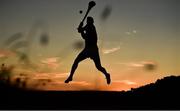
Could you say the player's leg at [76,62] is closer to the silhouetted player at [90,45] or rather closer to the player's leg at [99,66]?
the silhouetted player at [90,45]

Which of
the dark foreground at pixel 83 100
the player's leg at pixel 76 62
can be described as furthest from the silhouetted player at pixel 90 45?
the dark foreground at pixel 83 100

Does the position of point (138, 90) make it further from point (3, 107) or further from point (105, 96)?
point (3, 107)

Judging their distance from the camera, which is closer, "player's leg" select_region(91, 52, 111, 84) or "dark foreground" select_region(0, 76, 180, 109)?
"dark foreground" select_region(0, 76, 180, 109)

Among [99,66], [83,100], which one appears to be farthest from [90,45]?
[83,100]

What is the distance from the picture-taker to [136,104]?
45.8 feet

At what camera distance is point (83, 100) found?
14.4m

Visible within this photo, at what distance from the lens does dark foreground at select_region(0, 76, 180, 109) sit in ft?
43.5

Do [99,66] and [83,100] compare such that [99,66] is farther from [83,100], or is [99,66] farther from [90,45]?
[83,100]

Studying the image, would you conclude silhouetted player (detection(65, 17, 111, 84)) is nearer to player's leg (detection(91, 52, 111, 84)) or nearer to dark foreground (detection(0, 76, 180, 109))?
player's leg (detection(91, 52, 111, 84))

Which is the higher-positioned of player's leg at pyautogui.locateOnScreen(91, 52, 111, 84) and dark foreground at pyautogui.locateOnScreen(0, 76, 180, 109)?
player's leg at pyautogui.locateOnScreen(91, 52, 111, 84)

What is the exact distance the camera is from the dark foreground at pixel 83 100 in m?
13.3

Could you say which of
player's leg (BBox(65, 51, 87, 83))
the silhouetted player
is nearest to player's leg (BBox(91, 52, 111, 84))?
the silhouetted player

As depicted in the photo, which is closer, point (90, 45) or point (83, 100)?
point (83, 100)

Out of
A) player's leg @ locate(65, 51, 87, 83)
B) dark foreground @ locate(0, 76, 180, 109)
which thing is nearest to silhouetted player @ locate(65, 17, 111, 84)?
player's leg @ locate(65, 51, 87, 83)
